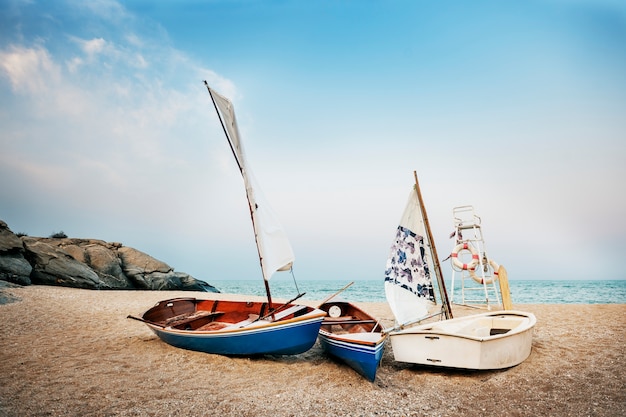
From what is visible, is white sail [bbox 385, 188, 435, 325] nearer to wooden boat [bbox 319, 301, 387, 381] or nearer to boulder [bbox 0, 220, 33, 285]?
wooden boat [bbox 319, 301, 387, 381]

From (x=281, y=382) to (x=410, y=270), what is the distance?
3.78m

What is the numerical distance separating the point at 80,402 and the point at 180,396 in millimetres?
1428

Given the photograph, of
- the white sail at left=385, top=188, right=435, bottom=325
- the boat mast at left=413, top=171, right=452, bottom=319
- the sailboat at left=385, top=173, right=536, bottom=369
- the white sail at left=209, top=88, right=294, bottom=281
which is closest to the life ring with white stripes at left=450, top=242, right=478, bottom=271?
the sailboat at left=385, top=173, right=536, bottom=369

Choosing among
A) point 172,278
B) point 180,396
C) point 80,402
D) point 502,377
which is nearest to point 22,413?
point 80,402

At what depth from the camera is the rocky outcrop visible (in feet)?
60.8

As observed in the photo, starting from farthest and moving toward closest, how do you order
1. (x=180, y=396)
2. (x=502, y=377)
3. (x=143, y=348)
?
(x=143, y=348) < (x=502, y=377) < (x=180, y=396)

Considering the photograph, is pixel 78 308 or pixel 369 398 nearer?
pixel 369 398

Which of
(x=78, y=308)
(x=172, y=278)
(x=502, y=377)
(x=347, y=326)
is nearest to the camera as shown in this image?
(x=502, y=377)

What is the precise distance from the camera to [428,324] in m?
7.90

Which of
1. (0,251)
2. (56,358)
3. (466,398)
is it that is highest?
(0,251)

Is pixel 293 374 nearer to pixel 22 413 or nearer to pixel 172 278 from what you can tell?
pixel 22 413

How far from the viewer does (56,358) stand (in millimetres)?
7246

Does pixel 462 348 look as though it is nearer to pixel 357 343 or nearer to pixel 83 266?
pixel 357 343

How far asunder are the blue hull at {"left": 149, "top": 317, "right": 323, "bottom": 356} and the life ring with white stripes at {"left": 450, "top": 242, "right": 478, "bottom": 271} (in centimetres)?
757
